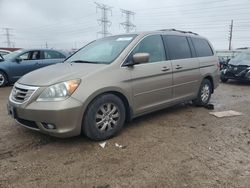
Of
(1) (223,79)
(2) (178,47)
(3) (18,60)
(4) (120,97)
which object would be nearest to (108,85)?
(4) (120,97)

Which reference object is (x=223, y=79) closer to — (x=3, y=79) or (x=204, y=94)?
(x=204, y=94)

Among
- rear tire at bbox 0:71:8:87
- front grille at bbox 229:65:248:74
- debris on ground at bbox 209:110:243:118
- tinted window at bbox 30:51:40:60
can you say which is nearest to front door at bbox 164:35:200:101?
debris on ground at bbox 209:110:243:118

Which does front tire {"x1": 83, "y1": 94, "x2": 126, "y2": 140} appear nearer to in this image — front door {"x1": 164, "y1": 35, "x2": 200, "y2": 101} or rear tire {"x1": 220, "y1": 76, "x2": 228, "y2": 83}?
front door {"x1": 164, "y1": 35, "x2": 200, "y2": 101}

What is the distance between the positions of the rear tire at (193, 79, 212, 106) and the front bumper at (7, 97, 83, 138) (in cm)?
343

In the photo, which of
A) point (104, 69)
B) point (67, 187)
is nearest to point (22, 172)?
point (67, 187)

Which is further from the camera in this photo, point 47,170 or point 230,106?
point 230,106

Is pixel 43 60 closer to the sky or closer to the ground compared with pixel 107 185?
closer to the sky

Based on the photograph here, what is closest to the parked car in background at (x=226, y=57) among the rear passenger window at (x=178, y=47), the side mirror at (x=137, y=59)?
the rear passenger window at (x=178, y=47)

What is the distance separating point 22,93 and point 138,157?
1901 millimetres

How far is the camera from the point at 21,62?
10.1 metres

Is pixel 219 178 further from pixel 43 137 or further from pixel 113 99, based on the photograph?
pixel 43 137

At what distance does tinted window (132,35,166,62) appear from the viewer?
468 cm

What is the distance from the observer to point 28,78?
407 centimetres

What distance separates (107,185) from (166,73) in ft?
8.86
